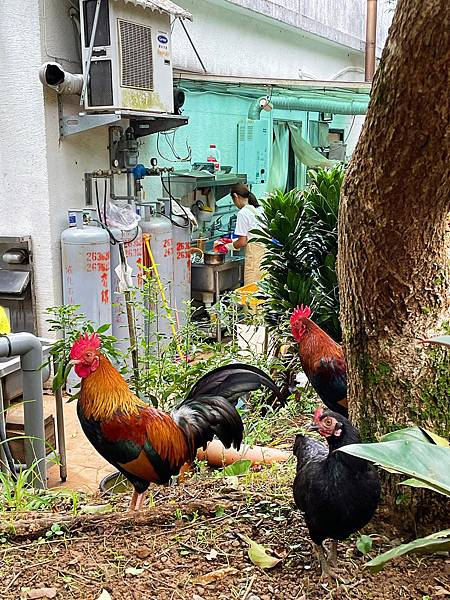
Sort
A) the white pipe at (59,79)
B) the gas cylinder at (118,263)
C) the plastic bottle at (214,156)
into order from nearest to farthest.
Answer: the white pipe at (59,79) < the gas cylinder at (118,263) < the plastic bottle at (214,156)

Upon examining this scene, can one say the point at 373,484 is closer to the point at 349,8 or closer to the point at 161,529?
the point at 161,529

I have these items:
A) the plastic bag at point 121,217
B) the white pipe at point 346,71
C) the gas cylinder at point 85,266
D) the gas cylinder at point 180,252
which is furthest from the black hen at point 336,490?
the white pipe at point 346,71

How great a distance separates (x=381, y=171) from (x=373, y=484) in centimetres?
91

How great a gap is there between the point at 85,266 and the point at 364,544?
4550mm

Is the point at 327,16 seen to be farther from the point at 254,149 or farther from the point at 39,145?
the point at 39,145

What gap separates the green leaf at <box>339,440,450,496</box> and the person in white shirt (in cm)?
663

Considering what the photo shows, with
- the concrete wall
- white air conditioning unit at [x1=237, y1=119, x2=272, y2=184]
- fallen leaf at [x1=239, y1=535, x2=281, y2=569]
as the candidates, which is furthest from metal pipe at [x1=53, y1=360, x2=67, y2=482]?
the concrete wall

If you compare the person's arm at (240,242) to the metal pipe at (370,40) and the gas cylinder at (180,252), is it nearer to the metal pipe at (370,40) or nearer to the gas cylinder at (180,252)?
the gas cylinder at (180,252)

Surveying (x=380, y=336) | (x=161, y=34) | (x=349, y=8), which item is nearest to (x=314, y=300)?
(x=380, y=336)

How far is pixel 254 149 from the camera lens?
33.4 ft

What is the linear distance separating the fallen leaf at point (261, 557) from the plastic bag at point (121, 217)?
4750 mm

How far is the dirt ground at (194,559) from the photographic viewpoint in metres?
1.94

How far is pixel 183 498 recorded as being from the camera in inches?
107

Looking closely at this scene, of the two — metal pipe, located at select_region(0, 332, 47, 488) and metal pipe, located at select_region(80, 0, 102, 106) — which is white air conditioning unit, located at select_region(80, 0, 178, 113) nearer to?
metal pipe, located at select_region(80, 0, 102, 106)
